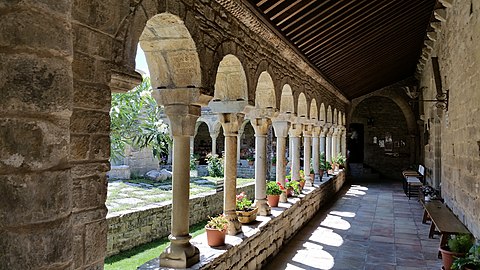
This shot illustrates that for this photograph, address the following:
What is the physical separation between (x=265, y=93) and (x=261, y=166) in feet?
3.44

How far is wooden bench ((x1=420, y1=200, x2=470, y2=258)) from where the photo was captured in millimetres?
4562

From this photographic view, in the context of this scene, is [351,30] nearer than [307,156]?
Yes

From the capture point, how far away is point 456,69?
19.1 ft

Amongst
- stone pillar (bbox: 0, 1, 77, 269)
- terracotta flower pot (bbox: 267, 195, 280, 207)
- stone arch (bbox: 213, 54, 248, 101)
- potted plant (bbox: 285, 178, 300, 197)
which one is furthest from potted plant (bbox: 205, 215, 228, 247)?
potted plant (bbox: 285, 178, 300, 197)

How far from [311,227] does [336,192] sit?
4.67m

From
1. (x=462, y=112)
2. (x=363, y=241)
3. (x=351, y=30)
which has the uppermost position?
(x=351, y=30)

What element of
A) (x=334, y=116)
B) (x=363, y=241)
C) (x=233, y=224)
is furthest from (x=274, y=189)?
(x=334, y=116)

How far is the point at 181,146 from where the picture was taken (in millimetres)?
3385

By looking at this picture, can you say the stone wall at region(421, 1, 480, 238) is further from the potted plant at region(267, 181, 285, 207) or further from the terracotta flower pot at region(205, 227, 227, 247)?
the terracotta flower pot at region(205, 227, 227, 247)

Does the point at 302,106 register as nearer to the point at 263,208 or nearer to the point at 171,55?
the point at 263,208

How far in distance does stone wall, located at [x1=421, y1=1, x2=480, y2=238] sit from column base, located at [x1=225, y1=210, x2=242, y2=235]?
2.68 m

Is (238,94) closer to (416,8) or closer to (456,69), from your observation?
(456,69)

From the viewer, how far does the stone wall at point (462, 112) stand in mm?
4402

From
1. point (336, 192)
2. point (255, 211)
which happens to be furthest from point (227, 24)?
point (336, 192)
